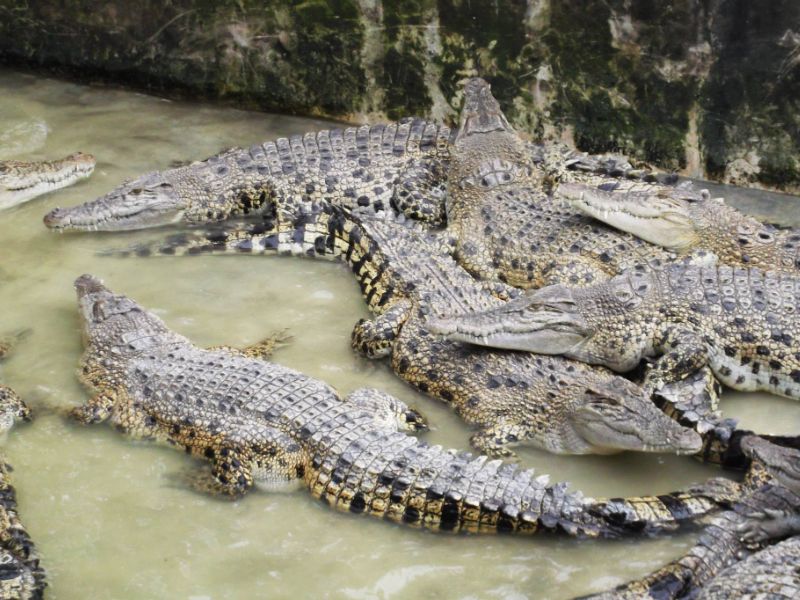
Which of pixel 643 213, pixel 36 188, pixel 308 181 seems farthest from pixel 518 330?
pixel 36 188

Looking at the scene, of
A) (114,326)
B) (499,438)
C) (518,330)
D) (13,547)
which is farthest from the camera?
(114,326)

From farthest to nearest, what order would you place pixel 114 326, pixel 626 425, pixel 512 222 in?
pixel 512 222, pixel 114 326, pixel 626 425

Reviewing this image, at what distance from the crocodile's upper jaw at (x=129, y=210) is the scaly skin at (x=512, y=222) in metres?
1.69

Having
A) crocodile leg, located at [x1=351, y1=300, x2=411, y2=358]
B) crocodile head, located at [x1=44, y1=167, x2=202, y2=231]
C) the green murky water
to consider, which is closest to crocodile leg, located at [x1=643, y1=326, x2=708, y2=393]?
the green murky water

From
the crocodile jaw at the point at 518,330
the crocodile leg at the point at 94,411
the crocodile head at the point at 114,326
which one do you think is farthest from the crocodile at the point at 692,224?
the crocodile leg at the point at 94,411

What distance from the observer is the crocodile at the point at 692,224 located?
5.93 m

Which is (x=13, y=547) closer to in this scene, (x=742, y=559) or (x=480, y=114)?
(x=742, y=559)

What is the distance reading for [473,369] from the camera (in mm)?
5262

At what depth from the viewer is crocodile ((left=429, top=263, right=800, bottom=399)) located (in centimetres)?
525

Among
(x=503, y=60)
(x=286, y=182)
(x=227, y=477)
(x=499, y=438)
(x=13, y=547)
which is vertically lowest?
(x=13, y=547)

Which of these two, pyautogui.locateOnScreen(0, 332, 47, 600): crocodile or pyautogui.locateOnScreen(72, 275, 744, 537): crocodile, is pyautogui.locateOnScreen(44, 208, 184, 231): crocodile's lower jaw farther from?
pyautogui.locateOnScreen(0, 332, 47, 600): crocodile

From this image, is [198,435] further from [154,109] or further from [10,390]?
[154,109]

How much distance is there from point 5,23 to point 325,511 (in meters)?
5.70

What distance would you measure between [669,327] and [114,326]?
2.68 meters
